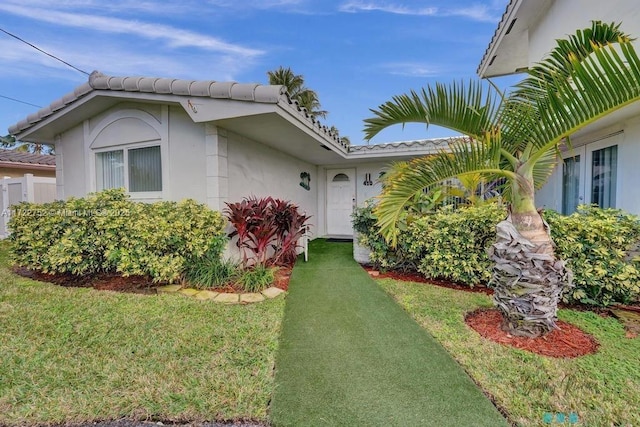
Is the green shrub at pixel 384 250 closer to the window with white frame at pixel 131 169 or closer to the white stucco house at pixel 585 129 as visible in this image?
the white stucco house at pixel 585 129

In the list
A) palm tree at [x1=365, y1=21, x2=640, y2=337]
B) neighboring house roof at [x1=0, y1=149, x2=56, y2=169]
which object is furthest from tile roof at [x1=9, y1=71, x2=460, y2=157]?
neighboring house roof at [x1=0, y1=149, x2=56, y2=169]

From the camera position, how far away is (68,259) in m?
5.24

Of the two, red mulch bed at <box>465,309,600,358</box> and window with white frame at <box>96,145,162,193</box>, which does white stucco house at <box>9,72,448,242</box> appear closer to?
window with white frame at <box>96,145,162,193</box>

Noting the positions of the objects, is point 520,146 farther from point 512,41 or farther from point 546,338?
point 512,41

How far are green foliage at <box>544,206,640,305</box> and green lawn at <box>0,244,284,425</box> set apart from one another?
13.9ft

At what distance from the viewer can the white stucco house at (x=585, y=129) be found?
15.5ft

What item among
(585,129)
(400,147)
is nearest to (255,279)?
(400,147)

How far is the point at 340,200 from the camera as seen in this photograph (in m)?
11.2

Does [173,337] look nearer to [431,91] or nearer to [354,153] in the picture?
[431,91]

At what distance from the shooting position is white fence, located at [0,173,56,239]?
9469mm

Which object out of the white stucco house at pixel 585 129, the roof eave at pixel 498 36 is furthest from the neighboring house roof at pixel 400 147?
the white stucco house at pixel 585 129

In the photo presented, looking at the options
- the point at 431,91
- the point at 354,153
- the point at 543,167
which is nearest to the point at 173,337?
the point at 431,91

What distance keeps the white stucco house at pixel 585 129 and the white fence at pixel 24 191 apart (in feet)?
44.9

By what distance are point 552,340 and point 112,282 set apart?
6703 mm
